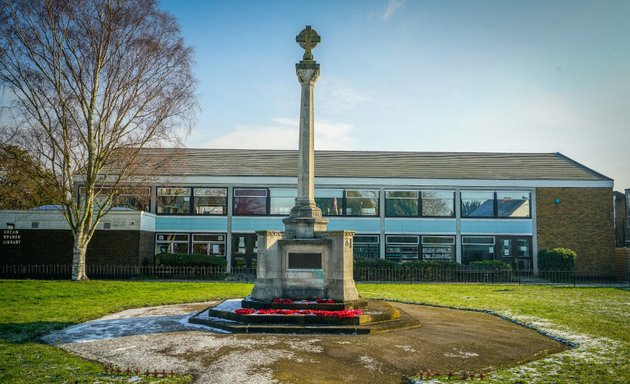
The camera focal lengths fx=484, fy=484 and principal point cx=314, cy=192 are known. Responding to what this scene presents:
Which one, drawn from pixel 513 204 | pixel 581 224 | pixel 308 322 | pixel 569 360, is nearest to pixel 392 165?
pixel 513 204

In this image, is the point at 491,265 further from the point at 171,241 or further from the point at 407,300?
the point at 171,241

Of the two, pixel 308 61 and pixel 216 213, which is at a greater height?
pixel 308 61

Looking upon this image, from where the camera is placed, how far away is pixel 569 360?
28.2 feet

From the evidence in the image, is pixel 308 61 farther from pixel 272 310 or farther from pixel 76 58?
pixel 76 58

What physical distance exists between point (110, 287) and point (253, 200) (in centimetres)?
1313

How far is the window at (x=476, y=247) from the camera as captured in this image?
31.4 metres

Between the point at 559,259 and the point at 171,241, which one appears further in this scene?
the point at 171,241

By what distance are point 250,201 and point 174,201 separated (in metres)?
4.96

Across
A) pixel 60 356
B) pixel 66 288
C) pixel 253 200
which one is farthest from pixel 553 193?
pixel 60 356

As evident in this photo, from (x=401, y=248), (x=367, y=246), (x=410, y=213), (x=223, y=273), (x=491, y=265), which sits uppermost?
(x=410, y=213)

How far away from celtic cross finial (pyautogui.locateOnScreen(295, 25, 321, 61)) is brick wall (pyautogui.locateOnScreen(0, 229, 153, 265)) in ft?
60.9

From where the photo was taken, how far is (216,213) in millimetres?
31734

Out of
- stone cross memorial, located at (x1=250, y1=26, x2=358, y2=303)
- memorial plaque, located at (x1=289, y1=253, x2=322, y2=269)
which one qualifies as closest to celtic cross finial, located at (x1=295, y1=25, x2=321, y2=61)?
stone cross memorial, located at (x1=250, y1=26, x2=358, y2=303)

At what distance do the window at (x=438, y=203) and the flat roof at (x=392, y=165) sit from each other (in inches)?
45.2
